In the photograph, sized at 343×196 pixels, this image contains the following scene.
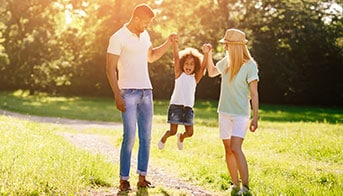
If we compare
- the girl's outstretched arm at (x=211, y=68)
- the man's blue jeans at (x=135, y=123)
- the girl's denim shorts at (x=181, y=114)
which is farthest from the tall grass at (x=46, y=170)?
the girl's outstretched arm at (x=211, y=68)

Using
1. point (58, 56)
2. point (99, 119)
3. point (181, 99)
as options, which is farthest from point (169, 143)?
point (58, 56)

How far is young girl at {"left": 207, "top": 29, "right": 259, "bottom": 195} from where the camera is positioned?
270 inches

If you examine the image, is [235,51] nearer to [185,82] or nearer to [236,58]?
[236,58]

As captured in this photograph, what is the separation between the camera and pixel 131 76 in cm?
708

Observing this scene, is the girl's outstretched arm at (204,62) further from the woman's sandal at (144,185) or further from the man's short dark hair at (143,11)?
the woman's sandal at (144,185)

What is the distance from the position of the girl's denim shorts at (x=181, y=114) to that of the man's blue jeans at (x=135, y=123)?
135 centimetres

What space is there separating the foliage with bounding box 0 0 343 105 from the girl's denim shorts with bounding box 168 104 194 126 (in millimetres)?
28978

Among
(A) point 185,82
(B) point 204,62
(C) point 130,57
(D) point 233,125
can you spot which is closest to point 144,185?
(D) point 233,125

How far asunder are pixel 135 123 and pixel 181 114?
1.68 meters

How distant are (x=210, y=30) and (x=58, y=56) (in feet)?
39.0

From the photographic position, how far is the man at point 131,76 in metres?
6.95

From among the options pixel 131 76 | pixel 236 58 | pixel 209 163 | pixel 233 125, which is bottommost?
pixel 209 163

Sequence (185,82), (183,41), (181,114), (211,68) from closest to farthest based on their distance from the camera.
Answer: (211,68)
(185,82)
(181,114)
(183,41)

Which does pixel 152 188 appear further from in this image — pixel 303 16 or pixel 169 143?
pixel 303 16
